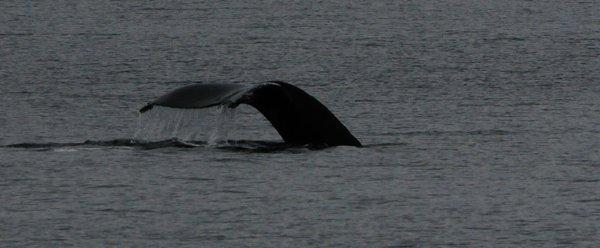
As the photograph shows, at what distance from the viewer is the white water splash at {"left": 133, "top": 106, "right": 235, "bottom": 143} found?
25.5 meters

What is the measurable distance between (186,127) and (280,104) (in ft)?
31.4

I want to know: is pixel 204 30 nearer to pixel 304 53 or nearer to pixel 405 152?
pixel 304 53

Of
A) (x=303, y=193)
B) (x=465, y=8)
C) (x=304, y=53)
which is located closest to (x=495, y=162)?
(x=303, y=193)

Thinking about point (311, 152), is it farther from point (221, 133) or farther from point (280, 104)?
point (221, 133)

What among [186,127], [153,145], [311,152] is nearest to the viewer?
[311,152]

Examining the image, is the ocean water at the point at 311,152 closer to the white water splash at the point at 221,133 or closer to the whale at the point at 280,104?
the white water splash at the point at 221,133

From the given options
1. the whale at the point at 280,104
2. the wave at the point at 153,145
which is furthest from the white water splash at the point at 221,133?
the whale at the point at 280,104

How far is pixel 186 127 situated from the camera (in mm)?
30391

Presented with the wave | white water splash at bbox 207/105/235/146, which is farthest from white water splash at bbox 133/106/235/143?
the wave

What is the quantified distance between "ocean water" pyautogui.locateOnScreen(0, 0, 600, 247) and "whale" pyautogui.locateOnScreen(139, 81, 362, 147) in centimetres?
25

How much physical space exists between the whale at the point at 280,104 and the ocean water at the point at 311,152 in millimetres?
252

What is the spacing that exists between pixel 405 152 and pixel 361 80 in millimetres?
17181

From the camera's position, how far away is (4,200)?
61.0 ft

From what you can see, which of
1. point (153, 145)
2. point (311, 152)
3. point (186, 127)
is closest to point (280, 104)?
point (311, 152)
